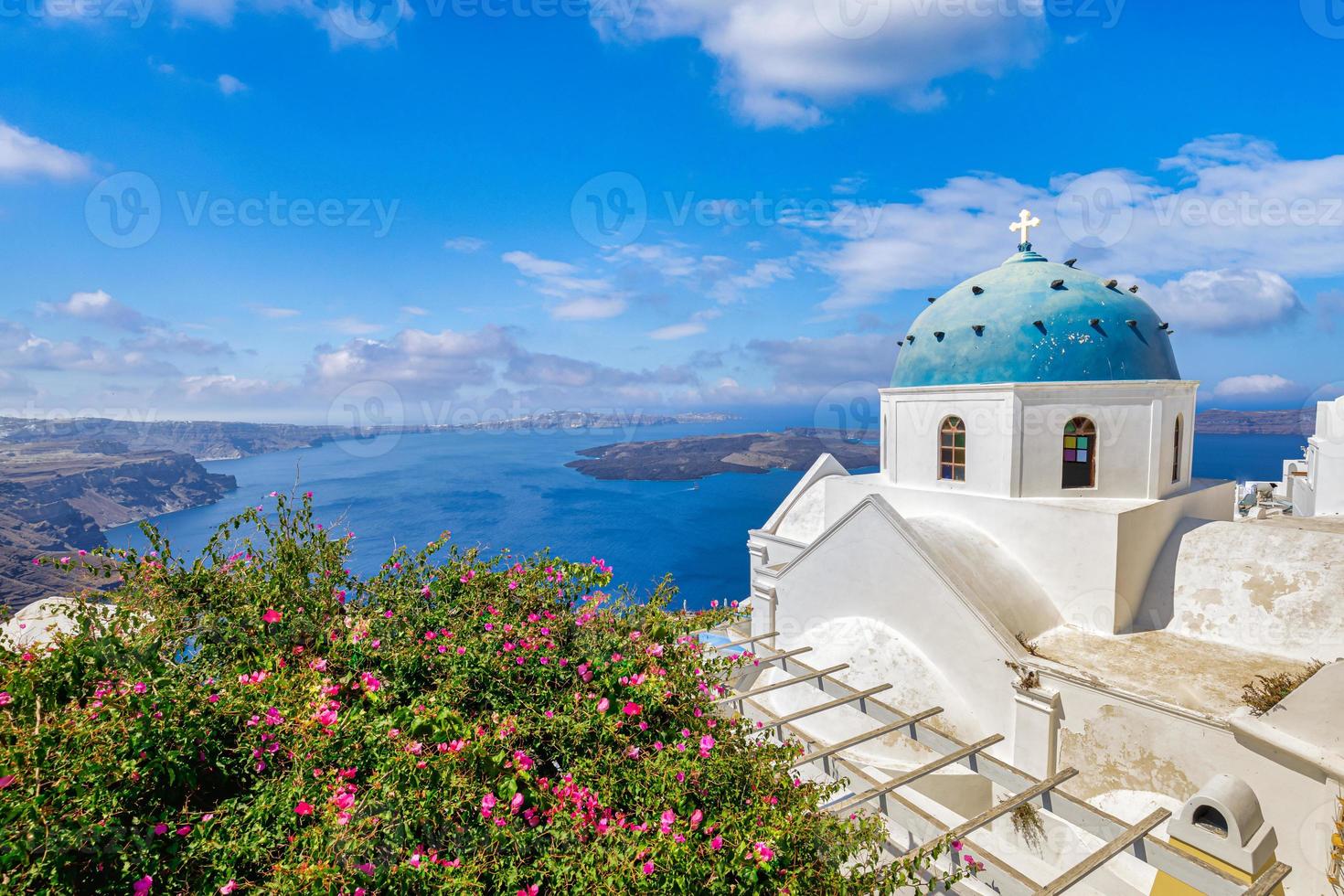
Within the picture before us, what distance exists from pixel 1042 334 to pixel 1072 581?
4.08 m

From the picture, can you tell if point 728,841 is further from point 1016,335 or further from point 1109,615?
point 1016,335

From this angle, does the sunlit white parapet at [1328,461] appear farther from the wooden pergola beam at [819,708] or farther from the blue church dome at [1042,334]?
the wooden pergola beam at [819,708]

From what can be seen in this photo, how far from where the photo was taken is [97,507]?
63.8 m

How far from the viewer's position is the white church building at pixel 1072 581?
6414 mm

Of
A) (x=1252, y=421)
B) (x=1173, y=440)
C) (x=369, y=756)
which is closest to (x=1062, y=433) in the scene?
(x=1173, y=440)

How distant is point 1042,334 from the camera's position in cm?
954

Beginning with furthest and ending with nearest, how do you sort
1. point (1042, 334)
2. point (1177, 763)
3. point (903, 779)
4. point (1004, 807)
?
point (1042, 334) → point (1177, 763) → point (903, 779) → point (1004, 807)

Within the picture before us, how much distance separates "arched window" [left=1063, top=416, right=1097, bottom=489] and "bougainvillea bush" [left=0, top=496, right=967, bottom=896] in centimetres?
802

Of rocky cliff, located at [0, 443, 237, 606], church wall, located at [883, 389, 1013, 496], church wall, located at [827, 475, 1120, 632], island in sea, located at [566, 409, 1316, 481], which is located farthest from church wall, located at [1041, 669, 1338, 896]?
island in sea, located at [566, 409, 1316, 481]

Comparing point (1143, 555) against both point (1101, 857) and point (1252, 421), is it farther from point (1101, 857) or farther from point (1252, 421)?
point (1252, 421)

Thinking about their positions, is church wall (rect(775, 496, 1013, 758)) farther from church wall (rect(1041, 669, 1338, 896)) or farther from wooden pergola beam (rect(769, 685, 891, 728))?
wooden pergola beam (rect(769, 685, 891, 728))

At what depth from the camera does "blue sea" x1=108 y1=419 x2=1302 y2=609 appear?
56.5m

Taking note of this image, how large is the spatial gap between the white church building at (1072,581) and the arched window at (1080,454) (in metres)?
0.03

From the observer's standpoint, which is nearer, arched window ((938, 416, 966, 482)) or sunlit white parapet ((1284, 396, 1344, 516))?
arched window ((938, 416, 966, 482))
